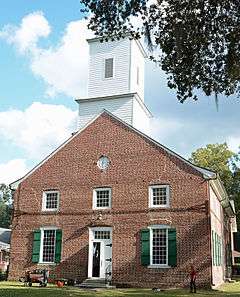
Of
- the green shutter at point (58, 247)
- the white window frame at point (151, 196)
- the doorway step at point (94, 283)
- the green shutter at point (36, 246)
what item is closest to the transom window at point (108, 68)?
the white window frame at point (151, 196)

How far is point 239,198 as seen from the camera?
4491cm

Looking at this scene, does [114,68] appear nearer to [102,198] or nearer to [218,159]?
[102,198]

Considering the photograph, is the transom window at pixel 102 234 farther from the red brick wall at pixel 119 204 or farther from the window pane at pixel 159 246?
the window pane at pixel 159 246

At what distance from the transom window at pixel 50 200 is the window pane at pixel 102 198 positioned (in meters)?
2.39

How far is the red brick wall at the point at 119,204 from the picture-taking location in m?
21.8

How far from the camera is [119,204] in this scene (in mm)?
23625

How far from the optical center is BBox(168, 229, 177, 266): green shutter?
21.7 m

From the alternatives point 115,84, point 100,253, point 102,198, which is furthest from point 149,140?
point 115,84

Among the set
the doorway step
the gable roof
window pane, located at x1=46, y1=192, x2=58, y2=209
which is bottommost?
the doorway step

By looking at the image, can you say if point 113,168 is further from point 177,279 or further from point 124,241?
point 177,279

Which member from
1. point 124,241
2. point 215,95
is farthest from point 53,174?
point 215,95

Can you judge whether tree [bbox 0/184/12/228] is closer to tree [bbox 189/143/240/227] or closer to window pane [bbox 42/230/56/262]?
tree [bbox 189/143/240/227]

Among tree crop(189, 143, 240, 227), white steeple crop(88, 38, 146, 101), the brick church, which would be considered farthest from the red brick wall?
tree crop(189, 143, 240, 227)

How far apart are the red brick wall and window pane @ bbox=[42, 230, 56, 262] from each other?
534 millimetres
